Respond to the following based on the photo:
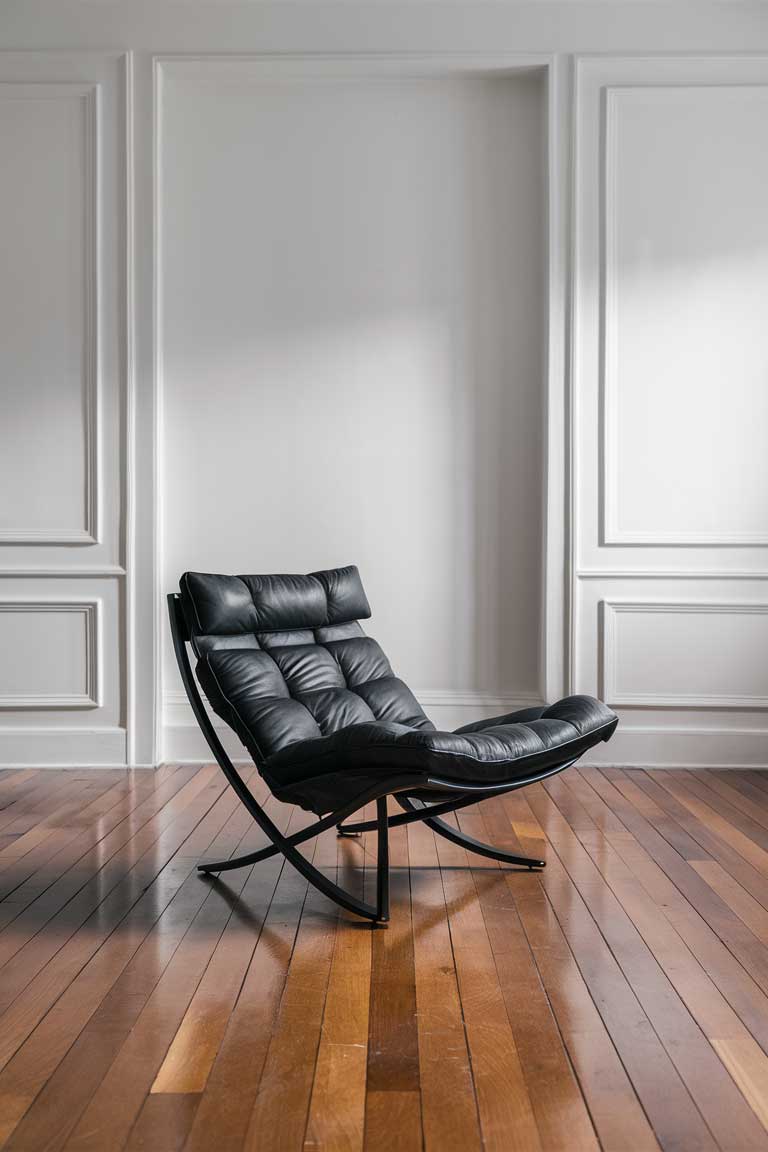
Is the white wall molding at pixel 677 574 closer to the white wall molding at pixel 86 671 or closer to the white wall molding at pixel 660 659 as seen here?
the white wall molding at pixel 660 659

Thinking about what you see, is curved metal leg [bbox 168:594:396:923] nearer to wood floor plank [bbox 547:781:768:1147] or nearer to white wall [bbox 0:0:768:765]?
wood floor plank [bbox 547:781:768:1147]

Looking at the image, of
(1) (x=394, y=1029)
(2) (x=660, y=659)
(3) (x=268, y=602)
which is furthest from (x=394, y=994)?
(2) (x=660, y=659)

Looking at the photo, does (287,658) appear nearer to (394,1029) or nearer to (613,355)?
(394,1029)

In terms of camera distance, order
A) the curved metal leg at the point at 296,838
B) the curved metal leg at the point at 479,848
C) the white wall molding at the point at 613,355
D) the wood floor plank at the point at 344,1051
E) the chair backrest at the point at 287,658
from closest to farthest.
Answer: the wood floor plank at the point at 344,1051 < the curved metal leg at the point at 296,838 < the chair backrest at the point at 287,658 < the curved metal leg at the point at 479,848 < the white wall molding at the point at 613,355

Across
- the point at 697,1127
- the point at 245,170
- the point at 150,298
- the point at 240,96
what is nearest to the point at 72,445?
the point at 150,298

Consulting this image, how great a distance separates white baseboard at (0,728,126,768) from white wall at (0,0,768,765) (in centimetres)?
1

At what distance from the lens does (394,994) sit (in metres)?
1.91

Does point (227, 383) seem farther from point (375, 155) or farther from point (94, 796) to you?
point (94, 796)

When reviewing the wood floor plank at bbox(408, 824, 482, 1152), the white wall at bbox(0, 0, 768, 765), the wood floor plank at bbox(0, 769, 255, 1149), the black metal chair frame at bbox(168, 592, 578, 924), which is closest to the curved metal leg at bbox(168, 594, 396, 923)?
the black metal chair frame at bbox(168, 592, 578, 924)

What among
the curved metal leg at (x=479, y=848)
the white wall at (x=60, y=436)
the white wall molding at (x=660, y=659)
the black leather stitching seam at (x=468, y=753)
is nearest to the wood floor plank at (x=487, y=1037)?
the curved metal leg at (x=479, y=848)

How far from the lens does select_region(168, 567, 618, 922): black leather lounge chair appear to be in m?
2.21

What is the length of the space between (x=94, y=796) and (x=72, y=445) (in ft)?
4.79

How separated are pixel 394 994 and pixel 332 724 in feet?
2.85

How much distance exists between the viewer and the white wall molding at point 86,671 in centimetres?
402
